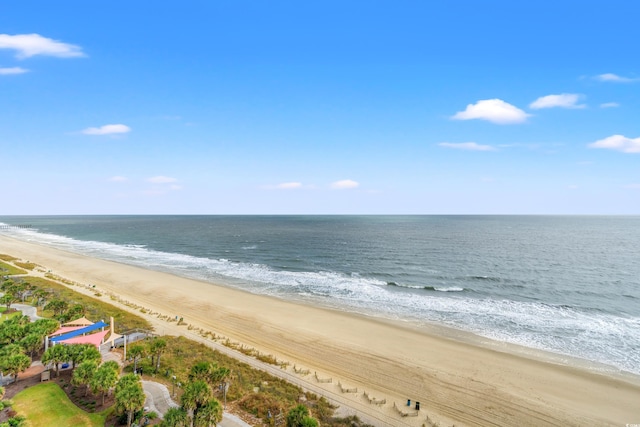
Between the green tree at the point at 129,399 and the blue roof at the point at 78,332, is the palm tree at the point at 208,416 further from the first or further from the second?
the blue roof at the point at 78,332

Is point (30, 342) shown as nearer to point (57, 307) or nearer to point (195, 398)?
point (57, 307)

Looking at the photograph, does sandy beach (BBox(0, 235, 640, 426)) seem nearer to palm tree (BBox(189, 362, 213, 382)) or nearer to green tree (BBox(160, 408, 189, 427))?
palm tree (BBox(189, 362, 213, 382))

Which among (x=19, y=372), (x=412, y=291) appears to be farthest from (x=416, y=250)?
(x=19, y=372)

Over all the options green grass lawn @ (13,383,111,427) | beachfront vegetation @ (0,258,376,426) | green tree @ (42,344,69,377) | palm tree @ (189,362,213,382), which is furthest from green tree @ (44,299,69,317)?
palm tree @ (189,362,213,382)

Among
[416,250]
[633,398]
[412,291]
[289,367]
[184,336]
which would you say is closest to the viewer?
[633,398]

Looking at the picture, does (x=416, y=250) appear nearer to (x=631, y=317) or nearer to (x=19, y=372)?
(x=631, y=317)

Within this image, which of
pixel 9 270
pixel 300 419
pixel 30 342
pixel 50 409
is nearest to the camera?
pixel 300 419

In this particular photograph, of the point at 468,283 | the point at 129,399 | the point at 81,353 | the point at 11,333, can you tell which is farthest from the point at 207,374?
the point at 468,283
